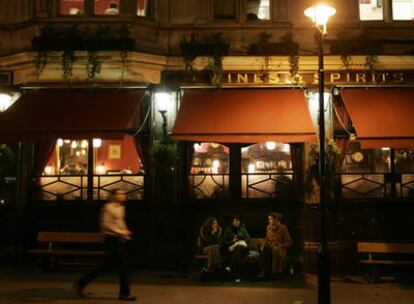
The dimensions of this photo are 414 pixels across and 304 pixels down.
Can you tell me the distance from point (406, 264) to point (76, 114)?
316 inches

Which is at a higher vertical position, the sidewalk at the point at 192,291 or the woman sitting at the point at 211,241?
the woman sitting at the point at 211,241

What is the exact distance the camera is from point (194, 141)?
41.8 ft

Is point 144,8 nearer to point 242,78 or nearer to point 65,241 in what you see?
point 242,78

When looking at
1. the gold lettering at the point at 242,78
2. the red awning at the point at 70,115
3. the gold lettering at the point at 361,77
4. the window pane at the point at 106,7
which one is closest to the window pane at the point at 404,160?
the gold lettering at the point at 361,77

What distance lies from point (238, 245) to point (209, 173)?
7.08 feet

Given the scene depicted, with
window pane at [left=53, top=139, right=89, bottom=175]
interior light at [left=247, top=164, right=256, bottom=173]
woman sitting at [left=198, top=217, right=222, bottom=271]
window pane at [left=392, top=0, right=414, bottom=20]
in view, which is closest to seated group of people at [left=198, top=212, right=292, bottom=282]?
woman sitting at [left=198, top=217, right=222, bottom=271]

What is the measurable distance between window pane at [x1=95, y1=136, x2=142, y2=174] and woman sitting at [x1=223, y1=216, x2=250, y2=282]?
2755mm

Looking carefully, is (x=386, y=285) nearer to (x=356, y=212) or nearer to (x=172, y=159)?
(x=356, y=212)

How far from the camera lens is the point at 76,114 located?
12.6 meters

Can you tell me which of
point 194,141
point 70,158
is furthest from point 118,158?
point 194,141

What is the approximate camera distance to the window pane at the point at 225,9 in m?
13.8

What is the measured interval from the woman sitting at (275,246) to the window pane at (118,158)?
3552mm

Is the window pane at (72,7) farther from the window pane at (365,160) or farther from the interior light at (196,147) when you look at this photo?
the window pane at (365,160)

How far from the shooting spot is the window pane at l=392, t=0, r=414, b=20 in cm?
1386
